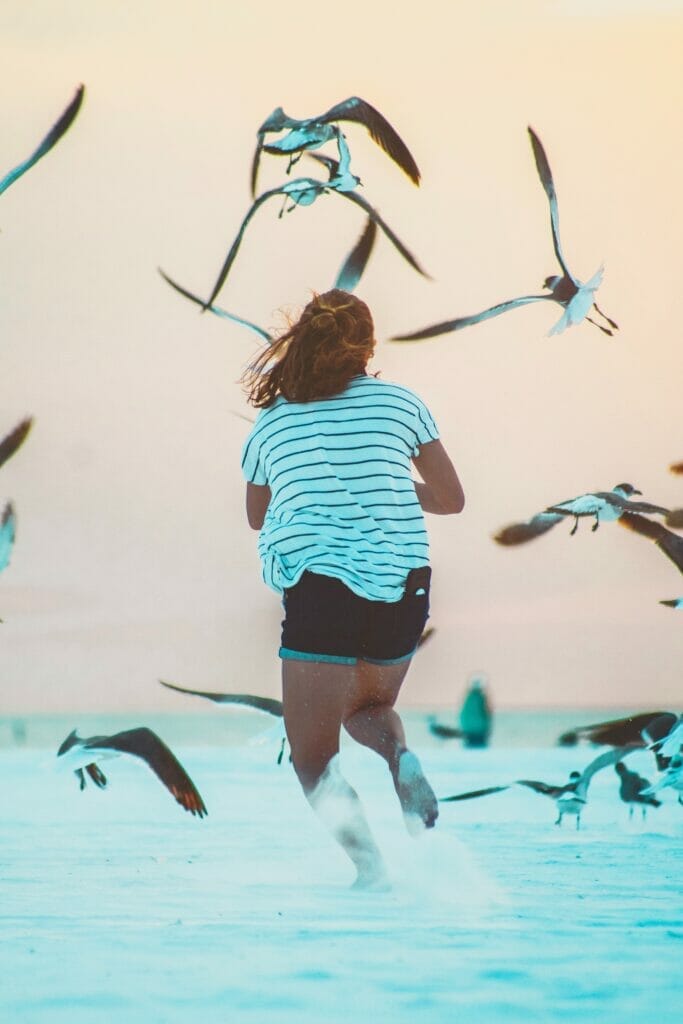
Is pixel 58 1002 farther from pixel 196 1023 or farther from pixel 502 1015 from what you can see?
pixel 502 1015

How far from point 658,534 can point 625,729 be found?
0.60m

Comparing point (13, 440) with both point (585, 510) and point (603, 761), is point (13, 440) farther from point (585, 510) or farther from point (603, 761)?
point (603, 761)

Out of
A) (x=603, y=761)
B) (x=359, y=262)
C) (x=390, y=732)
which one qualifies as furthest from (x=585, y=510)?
(x=390, y=732)

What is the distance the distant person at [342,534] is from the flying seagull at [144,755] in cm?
55

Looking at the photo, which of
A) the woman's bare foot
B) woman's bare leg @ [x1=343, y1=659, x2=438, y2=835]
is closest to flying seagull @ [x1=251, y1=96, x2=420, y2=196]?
woman's bare leg @ [x1=343, y1=659, x2=438, y2=835]

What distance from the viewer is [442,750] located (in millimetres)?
9062

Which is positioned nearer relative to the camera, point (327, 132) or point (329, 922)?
point (329, 922)

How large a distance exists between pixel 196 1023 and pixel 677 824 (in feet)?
8.69

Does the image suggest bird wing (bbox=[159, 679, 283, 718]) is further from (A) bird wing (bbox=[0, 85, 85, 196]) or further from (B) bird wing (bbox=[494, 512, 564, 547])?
(A) bird wing (bbox=[0, 85, 85, 196])

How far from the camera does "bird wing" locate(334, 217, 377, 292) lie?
13.8 feet

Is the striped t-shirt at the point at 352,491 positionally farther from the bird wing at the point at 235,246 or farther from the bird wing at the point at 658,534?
the bird wing at the point at 658,534

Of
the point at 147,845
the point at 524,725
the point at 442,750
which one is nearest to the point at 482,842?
the point at 147,845

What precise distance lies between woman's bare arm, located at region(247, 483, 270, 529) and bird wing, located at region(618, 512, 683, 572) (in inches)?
59.7

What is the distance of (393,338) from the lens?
3.67m
